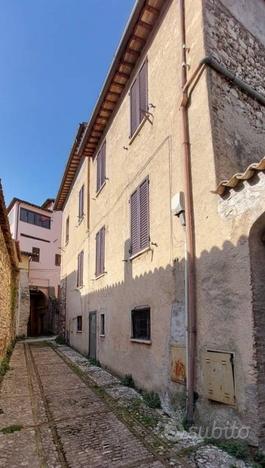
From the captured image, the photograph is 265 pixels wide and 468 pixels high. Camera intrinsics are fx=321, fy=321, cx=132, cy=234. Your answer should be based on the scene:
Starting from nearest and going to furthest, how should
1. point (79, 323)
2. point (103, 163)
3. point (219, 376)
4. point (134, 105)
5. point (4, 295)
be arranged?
1. point (219, 376)
2. point (134, 105)
3. point (4, 295)
4. point (103, 163)
5. point (79, 323)

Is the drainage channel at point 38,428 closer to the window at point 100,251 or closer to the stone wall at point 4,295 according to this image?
the stone wall at point 4,295

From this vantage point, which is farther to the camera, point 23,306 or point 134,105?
point 23,306

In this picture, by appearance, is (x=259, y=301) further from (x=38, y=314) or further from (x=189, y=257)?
(x=38, y=314)

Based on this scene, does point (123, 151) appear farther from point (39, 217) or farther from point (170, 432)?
point (39, 217)

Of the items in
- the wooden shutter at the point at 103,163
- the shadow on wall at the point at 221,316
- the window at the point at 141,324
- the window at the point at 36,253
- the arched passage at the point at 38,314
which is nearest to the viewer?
the shadow on wall at the point at 221,316

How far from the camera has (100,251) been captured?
10453mm

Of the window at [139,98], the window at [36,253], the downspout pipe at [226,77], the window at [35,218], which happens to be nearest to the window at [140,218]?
the window at [139,98]

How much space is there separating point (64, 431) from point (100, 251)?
244 inches

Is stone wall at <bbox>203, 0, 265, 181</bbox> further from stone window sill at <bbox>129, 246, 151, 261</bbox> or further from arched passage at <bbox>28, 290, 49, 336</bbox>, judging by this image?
arched passage at <bbox>28, 290, 49, 336</bbox>

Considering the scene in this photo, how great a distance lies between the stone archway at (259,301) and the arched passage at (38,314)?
87.1ft

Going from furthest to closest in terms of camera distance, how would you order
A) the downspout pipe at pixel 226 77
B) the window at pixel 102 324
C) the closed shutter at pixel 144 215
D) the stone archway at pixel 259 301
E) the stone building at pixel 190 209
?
1. the window at pixel 102 324
2. the closed shutter at pixel 144 215
3. the downspout pipe at pixel 226 77
4. the stone building at pixel 190 209
5. the stone archway at pixel 259 301

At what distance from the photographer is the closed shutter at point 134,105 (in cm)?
779

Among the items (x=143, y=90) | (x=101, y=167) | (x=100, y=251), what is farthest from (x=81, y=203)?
(x=143, y=90)

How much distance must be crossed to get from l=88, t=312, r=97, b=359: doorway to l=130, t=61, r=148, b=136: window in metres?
6.25
